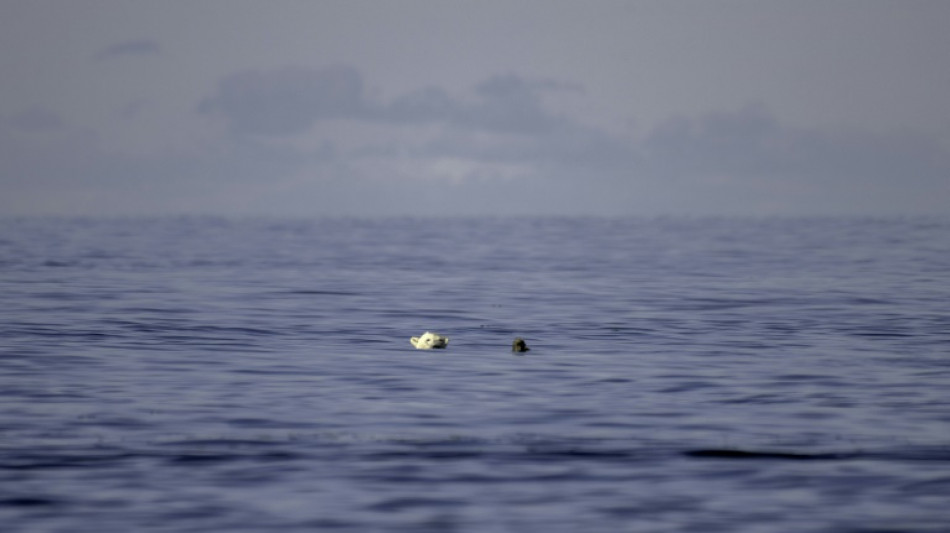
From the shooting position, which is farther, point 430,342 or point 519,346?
point 430,342

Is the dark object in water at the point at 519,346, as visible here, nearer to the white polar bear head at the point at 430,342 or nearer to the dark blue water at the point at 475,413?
the dark blue water at the point at 475,413

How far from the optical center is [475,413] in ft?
58.4

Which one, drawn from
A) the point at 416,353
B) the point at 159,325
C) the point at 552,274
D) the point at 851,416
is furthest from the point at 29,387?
the point at 552,274

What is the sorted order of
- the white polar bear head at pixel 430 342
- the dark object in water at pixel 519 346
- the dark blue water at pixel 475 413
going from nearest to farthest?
the dark blue water at pixel 475 413 < the dark object in water at pixel 519 346 < the white polar bear head at pixel 430 342

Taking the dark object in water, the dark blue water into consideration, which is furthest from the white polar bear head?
the dark object in water

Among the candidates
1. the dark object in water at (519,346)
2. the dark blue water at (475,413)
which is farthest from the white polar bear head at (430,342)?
the dark object in water at (519,346)

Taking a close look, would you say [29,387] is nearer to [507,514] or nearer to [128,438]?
[128,438]

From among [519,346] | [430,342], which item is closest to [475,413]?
[519,346]

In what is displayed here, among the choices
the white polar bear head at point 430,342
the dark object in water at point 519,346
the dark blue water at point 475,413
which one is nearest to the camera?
the dark blue water at point 475,413

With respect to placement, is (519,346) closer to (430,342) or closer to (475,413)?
(430,342)

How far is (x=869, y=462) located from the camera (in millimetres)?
14344

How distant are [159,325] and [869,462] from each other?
1982 centimetres

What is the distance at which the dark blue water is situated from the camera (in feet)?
40.7

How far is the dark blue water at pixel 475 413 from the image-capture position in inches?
489
